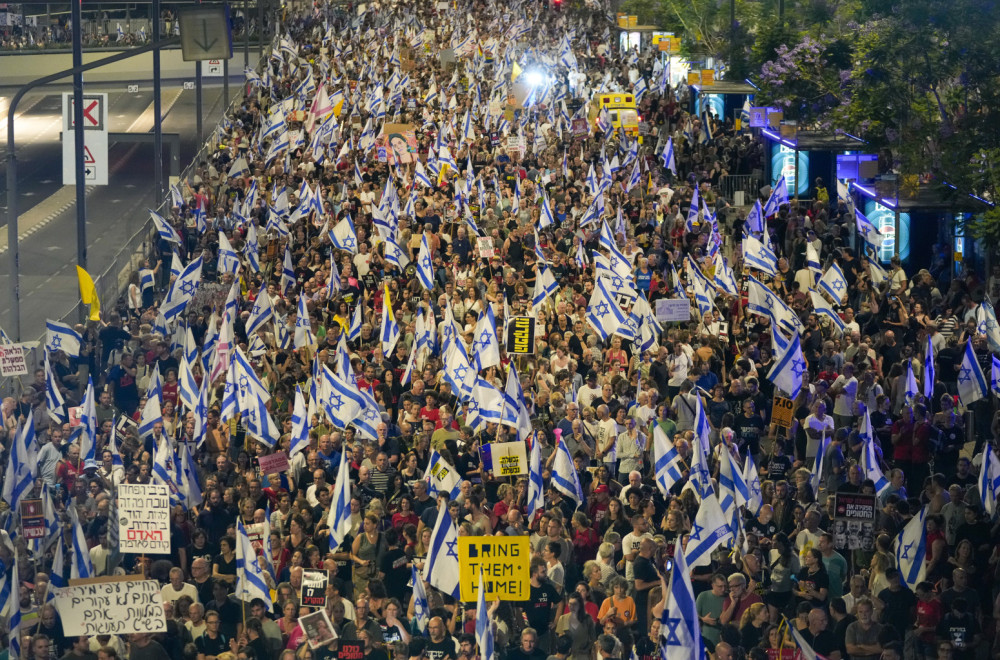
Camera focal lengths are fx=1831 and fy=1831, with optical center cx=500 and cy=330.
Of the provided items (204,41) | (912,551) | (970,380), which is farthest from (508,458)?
(204,41)

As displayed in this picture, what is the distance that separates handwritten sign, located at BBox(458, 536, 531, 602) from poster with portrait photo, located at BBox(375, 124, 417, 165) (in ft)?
73.6

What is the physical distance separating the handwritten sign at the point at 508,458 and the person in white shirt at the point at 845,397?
4.46m

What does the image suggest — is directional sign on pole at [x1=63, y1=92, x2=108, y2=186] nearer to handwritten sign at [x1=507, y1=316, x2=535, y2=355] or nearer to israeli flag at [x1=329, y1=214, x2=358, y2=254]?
israeli flag at [x1=329, y1=214, x2=358, y2=254]

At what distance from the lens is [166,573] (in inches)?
659

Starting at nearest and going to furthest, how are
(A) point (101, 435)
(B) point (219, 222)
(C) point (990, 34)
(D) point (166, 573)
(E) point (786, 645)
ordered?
1. (E) point (786, 645)
2. (D) point (166, 573)
3. (A) point (101, 435)
4. (C) point (990, 34)
5. (B) point (219, 222)

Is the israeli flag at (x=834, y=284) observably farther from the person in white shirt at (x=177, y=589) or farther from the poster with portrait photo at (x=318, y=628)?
the poster with portrait photo at (x=318, y=628)

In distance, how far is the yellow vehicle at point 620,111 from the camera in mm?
42438

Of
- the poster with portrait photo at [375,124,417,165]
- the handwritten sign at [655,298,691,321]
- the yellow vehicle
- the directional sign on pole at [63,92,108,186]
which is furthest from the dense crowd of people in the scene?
the yellow vehicle

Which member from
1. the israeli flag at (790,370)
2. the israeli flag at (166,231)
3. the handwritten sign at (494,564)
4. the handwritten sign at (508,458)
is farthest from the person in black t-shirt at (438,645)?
the israeli flag at (166,231)

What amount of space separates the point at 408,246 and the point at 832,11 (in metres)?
19.6

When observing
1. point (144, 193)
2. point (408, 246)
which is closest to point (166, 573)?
point (408, 246)

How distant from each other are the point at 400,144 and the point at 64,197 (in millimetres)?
17113

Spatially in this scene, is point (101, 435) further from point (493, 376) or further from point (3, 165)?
point (3, 165)

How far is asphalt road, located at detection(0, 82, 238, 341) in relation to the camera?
38.1 metres
